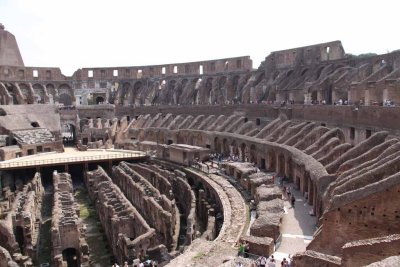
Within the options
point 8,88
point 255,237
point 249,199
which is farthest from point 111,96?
point 255,237

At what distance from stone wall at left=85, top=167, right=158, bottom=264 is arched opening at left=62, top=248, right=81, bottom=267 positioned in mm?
1970

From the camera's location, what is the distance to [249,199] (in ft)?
76.8

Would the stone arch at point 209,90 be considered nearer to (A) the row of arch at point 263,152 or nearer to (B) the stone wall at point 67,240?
(A) the row of arch at point 263,152

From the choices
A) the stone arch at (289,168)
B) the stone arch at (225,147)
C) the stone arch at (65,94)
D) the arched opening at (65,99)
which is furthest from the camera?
the arched opening at (65,99)

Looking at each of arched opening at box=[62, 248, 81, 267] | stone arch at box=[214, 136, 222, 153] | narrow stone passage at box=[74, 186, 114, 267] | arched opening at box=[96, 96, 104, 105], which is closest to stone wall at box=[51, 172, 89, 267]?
arched opening at box=[62, 248, 81, 267]

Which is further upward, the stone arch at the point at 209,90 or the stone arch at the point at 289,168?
the stone arch at the point at 209,90

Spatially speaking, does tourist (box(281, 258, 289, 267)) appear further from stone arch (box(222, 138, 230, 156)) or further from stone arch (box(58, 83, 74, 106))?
stone arch (box(58, 83, 74, 106))

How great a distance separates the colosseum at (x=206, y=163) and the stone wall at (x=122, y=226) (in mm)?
78

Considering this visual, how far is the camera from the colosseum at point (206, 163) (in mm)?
15008

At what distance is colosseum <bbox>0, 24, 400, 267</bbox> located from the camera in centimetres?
1501

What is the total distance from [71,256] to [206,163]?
1630 centimetres

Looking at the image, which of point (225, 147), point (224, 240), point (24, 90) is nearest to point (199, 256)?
point (224, 240)

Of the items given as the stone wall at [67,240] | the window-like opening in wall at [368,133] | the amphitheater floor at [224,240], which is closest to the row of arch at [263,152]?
the amphitheater floor at [224,240]

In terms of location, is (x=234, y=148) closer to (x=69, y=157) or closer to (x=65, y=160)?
(x=65, y=160)
